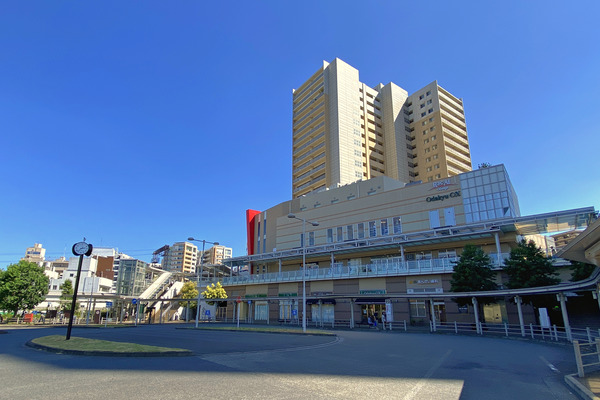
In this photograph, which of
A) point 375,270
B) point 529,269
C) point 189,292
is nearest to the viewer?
point 529,269

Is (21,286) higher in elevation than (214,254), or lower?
lower

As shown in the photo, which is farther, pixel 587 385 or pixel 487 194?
pixel 487 194

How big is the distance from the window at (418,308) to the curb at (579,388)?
2619cm

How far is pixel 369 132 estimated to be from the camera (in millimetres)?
80875

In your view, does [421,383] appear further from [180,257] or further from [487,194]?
[180,257]

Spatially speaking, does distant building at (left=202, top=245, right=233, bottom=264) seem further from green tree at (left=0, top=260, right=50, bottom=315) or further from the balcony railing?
the balcony railing

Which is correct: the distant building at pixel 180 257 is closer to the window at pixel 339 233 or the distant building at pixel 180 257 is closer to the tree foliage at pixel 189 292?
the tree foliage at pixel 189 292

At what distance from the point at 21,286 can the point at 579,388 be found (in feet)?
170

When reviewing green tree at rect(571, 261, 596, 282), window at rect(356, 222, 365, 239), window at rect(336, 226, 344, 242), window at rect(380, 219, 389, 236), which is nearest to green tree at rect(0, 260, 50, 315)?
window at rect(336, 226, 344, 242)

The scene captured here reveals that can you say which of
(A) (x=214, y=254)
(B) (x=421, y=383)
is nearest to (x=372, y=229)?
(B) (x=421, y=383)

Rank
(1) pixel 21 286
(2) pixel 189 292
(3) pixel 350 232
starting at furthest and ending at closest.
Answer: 1. (2) pixel 189 292
2. (3) pixel 350 232
3. (1) pixel 21 286

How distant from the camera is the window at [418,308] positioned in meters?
32.7

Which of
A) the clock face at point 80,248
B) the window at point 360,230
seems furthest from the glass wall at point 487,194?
the clock face at point 80,248

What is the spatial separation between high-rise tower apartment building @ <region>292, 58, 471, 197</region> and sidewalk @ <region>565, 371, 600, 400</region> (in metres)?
62.5
